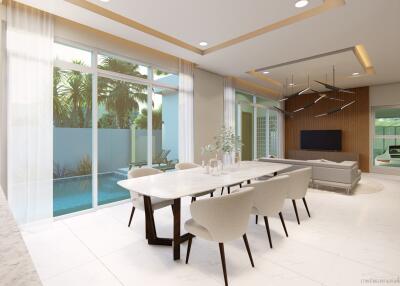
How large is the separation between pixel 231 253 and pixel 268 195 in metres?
0.74

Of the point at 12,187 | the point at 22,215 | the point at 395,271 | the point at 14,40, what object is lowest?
the point at 395,271

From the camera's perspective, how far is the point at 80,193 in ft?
13.1

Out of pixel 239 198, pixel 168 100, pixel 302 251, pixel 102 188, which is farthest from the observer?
pixel 168 100

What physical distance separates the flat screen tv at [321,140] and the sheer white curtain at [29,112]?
332 inches

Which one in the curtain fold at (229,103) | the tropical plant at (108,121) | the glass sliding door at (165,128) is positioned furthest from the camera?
the curtain fold at (229,103)

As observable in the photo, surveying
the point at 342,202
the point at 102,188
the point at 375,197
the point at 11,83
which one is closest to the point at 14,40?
the point at 11,83

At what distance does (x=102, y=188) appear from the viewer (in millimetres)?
4102

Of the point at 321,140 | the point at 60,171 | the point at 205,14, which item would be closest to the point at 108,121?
the point at 60,171

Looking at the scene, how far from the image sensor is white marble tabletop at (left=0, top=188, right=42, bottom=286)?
50 centimetres

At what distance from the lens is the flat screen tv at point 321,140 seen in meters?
8.17

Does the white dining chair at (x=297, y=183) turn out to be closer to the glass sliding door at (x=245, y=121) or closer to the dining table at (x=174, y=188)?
the dining table at (x=174, y=188)

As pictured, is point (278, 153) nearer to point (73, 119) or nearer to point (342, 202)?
point (342, 202)

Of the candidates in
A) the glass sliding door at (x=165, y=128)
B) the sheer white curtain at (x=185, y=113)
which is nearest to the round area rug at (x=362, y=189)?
the sheer white curtain at (x=185, y=113)

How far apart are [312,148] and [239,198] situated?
25.8 feet
